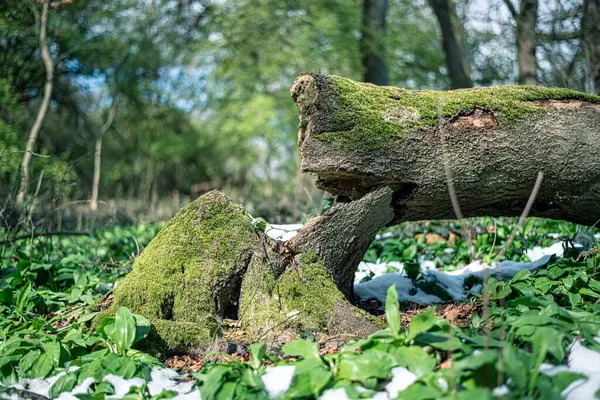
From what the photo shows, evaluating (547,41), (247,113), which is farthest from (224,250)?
(247,113)

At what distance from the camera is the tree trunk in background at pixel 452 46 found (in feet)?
45.9

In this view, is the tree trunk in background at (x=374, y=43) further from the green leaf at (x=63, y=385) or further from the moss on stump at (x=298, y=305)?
the green leaf at (x=63, y=385)

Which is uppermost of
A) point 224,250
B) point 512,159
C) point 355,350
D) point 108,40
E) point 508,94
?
point 108,40

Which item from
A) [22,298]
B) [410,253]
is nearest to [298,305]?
[22,298]

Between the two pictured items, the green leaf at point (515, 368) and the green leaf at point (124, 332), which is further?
the green leaf at point (124, 332)

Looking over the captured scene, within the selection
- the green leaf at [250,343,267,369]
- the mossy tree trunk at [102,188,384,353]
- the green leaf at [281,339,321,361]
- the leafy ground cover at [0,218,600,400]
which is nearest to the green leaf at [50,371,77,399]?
the leafy ground cover at [0,218,600,400]

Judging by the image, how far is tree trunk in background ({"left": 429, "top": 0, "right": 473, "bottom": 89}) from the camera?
45.9ft

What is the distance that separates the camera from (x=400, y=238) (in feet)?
22.0

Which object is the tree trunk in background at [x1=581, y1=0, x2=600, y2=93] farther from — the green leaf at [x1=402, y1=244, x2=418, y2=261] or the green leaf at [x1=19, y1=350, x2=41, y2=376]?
the green leaf at [x1=19, y1=350, x2=41, y2=376]

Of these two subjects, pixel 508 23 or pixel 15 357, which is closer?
pixel 15 357

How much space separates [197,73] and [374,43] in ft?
36.0

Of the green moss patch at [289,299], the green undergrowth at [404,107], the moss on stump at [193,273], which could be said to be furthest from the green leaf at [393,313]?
the moss on stump at [193,273]

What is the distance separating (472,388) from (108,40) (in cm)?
1805

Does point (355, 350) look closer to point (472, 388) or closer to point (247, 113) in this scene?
point (472, 388)
